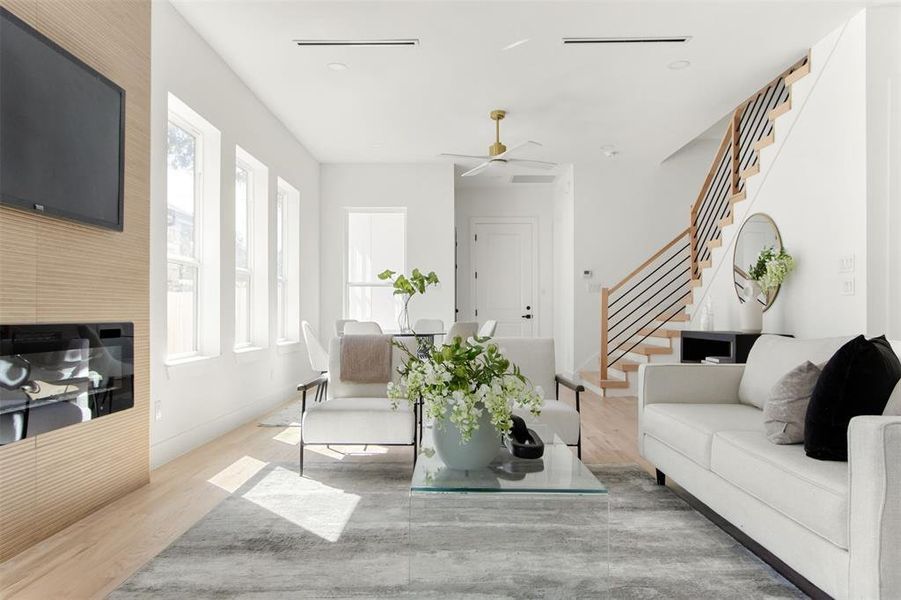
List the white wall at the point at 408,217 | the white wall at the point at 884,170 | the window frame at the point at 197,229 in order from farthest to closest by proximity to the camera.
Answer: the white wall at the point at 408,217 → the window frame at the point at 197,229 → the white wall at the point at 884,170

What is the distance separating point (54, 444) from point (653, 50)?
179 inches

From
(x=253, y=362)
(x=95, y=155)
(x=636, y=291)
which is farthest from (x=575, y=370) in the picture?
(x=95, y=155)

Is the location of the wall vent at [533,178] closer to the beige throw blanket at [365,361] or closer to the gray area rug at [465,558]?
the beige throw blanket at [365,361]

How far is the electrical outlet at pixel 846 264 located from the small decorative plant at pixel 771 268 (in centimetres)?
51

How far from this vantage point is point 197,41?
429 cm

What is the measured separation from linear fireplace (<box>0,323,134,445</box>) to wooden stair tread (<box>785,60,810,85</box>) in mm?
5072

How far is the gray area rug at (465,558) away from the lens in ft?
6.60

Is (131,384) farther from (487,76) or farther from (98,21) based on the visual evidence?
(487,76)

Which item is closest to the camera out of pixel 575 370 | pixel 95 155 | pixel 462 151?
pixel 95 155

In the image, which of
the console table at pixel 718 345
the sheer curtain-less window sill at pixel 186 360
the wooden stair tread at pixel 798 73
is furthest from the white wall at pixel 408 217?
the wooden stair tread at pixel 798 73

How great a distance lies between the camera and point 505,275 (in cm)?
950

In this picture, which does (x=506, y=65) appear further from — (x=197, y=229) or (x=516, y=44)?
(x=197, y=229)

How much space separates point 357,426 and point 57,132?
2.03 metres

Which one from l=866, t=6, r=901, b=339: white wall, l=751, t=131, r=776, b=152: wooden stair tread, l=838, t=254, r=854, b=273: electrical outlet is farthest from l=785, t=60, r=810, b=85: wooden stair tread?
l=838, t=254, r=854, b=273: electrical outlet
